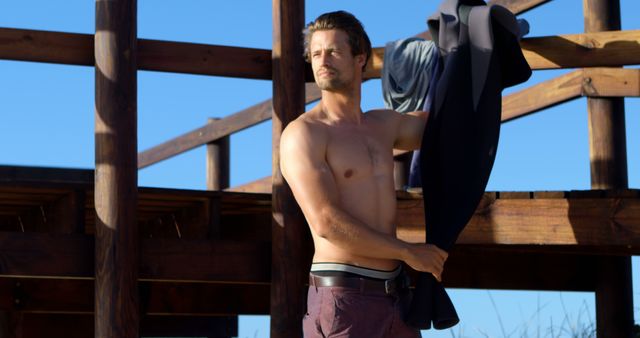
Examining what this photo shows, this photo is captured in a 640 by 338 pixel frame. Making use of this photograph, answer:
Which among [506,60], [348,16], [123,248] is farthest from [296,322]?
[348,16]

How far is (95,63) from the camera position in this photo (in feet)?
20.3

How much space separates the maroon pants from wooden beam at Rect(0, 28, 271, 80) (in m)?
2.43

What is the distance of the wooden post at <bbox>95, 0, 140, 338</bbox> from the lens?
5.98 metres

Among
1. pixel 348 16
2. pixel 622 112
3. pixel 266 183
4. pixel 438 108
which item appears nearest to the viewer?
pixel 348 16

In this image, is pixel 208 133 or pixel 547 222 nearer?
pixel 547 222

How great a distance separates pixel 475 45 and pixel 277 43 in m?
1.68

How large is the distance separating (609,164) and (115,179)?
3.36 meters

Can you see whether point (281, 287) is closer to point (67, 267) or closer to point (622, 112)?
point (67, 267)

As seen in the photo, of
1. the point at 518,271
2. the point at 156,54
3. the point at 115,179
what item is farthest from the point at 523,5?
the point at 115,179

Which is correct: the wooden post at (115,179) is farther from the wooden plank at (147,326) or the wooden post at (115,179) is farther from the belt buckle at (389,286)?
the wooden plank at (147,326)

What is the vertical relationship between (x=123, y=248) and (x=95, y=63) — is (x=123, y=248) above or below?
below

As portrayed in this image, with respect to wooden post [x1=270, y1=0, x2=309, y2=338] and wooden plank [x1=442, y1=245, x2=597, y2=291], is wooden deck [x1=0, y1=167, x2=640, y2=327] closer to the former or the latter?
wooden plank [x1=442, y1=245, x2=597, y2=291]

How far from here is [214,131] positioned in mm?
10852

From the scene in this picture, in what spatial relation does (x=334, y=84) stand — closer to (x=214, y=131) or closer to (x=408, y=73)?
(x=408, y=73)
